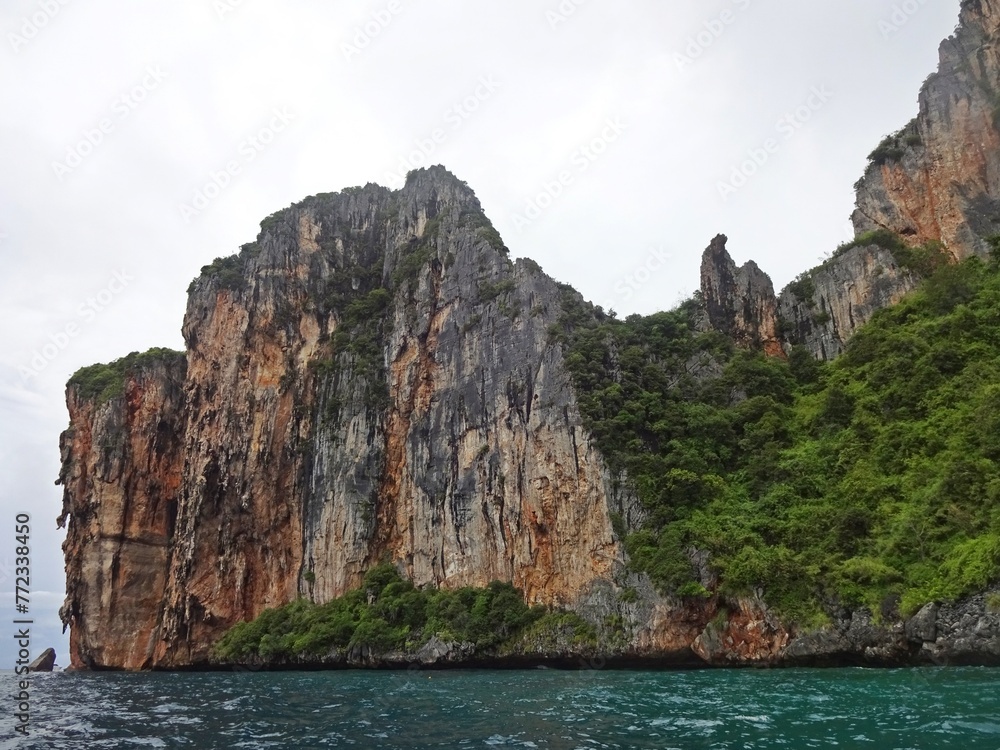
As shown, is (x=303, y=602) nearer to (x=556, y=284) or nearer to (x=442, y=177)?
(x=556, y=284)

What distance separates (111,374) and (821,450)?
65.2 m

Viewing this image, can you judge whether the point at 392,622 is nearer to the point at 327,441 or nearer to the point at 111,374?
the point at 327,441

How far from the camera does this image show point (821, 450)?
127ft

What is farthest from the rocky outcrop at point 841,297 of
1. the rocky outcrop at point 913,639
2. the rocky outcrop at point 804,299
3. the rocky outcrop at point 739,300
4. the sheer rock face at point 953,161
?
the rocky outcrop at point 913,639

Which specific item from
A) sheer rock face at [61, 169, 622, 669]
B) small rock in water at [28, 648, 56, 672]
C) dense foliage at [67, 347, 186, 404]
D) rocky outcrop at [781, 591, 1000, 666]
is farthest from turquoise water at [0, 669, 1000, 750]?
small rock in water at [28, 648, 56, 672]

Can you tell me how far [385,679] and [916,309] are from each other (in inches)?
1523

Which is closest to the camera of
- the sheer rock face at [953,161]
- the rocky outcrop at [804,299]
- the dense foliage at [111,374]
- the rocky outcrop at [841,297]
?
the sheer rock face at [953,161]

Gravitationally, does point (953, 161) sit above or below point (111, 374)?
above

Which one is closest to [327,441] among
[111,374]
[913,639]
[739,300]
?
[111,374]

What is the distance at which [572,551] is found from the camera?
41656 mm

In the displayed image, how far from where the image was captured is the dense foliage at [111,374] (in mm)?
66688

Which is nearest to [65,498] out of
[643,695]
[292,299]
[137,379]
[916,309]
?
[137,379]

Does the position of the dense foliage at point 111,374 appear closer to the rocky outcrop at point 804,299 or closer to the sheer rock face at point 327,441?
the sheer rock face at point 327,441

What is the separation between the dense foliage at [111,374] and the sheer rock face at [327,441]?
3.24ft
